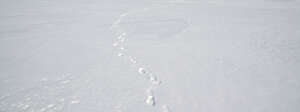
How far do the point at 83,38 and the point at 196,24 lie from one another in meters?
2.55

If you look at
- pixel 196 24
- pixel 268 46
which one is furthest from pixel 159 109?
pixel 196 24

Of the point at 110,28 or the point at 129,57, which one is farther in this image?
the point at 110,28

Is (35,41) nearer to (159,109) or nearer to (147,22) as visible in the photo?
(147,22)

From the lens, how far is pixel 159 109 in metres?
3.18

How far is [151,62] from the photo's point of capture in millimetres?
4527

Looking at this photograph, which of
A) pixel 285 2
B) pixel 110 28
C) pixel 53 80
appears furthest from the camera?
pixel 285 2

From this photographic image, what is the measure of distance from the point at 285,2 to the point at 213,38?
528cm

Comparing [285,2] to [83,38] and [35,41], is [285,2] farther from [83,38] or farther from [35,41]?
[35,41]

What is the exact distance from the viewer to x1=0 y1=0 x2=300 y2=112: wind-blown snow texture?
3.36 meters

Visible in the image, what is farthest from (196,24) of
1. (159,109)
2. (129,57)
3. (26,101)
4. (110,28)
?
(26,101)

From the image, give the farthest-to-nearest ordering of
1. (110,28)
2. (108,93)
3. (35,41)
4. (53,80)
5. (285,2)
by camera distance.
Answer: (285,2)
(110,28)
(35,41)
(53,80)
(108,93)

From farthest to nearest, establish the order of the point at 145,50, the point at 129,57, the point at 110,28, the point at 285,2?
the point at 285,2 → the point at 110,28 → the point at 145,50 → the point at 129,57

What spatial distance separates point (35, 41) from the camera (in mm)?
5672

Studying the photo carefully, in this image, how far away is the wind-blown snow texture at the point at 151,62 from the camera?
11.0 feet
